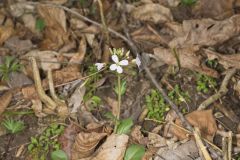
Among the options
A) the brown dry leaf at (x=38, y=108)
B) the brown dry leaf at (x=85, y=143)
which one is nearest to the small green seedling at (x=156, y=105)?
the brown dry leaf at (x=85, y=143)

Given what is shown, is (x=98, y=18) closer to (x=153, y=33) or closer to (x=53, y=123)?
(x=153, y=33)

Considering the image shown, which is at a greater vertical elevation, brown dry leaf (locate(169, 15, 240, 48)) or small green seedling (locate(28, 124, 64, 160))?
brown dry leaf (locate(169, 15, 240, 48))

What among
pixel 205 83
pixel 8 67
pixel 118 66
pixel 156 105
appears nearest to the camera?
pixel 118 66

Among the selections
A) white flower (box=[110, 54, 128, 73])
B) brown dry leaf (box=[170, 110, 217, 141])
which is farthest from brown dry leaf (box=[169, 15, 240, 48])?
white flower (box=[110, 54, 128, 73])

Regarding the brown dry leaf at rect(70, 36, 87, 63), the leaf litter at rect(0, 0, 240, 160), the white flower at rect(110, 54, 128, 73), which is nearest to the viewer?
the white flower at rect(110, 54, 128, 73)

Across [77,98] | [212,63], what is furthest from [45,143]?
[212,63]

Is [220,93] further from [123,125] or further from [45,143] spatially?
[45,143]

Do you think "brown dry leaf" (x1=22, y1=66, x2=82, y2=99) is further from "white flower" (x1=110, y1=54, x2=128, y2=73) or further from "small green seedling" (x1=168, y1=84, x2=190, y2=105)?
"small green seedling" (x1=168, y1=84, x2=190, y2=105)
